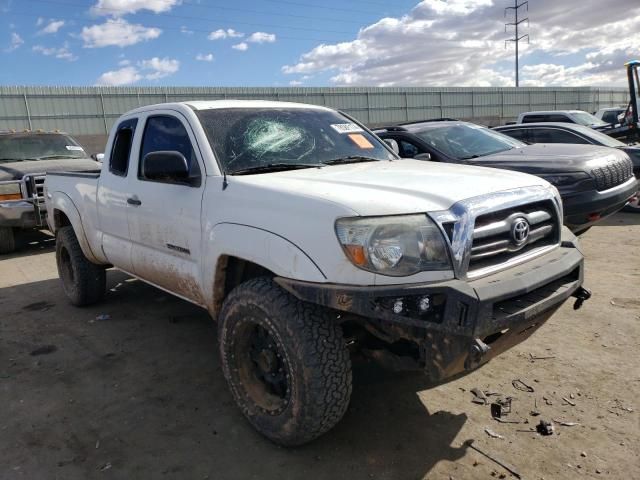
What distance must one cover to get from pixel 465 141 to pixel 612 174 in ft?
5.85

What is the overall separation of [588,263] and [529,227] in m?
3.74

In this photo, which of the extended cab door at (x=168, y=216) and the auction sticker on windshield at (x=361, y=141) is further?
the auction sticker on windshield at (x=361, y=141)

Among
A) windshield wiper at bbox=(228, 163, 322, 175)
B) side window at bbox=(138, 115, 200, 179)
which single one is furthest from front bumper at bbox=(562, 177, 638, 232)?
side window at bbox=(138, 115, 200, 179)

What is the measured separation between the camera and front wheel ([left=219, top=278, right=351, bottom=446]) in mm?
2541

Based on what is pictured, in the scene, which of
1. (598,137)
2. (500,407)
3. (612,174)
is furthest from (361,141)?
(598,137)

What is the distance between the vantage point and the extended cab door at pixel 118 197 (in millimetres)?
4164

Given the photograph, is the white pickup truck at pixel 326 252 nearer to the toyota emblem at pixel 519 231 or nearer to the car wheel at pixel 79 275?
the toyota emblem at pixel 519 231

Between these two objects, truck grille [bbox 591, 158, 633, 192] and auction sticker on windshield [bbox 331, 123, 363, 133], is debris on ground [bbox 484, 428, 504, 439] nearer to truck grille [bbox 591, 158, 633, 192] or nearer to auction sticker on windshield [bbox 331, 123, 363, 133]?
auction sticker on windshield [bbox 331, 123, 363, 133]

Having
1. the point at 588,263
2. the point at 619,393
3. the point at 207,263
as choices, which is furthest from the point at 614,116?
the point at 207,263

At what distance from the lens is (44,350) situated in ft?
14.2

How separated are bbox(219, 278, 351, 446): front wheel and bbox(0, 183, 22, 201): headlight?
253 inches

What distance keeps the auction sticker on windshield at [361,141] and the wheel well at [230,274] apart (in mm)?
1390

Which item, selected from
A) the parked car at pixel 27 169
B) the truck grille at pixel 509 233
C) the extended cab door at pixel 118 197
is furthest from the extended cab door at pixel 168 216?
the parked car at pixel 27 169

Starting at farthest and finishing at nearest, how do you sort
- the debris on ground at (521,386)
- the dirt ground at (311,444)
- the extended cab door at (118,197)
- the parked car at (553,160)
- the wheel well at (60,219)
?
1. the parked car at (553,160)
2. the wheel well at (60,219)
3. the extended cab door at (118,197)
4. the debris on ground at (521,386)
5. the dirt ground at (311,444)
